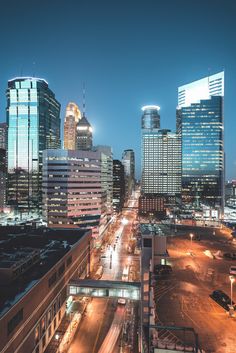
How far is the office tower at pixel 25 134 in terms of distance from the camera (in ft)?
633

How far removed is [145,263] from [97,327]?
57.2ft

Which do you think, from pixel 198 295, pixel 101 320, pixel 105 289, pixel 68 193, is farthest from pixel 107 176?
pixel 198 295

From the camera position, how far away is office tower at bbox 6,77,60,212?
633ft

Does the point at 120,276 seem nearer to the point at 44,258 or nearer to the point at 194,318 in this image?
the point at 44,258

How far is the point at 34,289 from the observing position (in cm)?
3253

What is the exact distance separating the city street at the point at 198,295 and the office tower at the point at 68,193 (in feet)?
202

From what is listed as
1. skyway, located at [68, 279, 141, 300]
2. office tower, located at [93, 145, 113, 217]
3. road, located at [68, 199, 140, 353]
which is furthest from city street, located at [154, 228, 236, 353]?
office tower, located at [93, 145, 113, 217]

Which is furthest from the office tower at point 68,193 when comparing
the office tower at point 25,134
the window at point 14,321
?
the office tower at point 25,134

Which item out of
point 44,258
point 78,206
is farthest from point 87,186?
point 44,258

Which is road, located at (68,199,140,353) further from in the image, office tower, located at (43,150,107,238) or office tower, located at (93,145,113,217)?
office tower, located at (93,145,113,217)

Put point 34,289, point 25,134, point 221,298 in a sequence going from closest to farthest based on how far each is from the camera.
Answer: point 221,298, point 34,289, point 25,134

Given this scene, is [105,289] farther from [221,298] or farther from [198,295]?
[221,298]

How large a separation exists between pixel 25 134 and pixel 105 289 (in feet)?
566

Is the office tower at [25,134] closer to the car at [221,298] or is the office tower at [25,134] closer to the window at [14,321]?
the window at [14,321]
